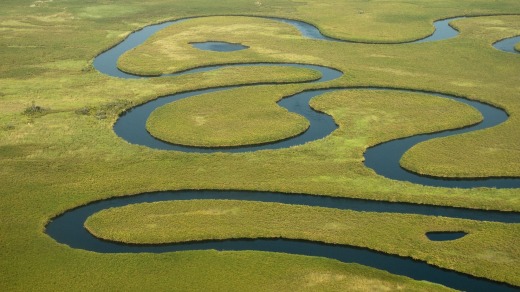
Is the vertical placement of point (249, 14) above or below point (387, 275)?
above

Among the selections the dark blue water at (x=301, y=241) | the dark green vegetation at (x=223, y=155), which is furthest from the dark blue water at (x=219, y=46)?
the dark blue water at (x=301, y=241)

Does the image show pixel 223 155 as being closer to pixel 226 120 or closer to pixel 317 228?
pixel 226 120

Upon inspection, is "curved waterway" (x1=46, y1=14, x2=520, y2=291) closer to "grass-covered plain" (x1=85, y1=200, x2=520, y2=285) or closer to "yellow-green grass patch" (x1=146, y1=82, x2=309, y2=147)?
"grass-covered plain" (x1=85, y1=200, x2=520, y2=285)

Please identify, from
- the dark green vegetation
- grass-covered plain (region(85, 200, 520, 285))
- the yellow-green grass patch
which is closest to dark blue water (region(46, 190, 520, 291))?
grass-covered plain (region(85, 200, 520, 285))

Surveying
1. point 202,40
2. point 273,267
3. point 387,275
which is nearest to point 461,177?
point 387,275

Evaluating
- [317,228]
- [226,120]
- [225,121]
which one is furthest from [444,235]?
[226,120]

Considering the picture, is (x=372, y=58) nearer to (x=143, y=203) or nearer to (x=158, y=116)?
(x=158, y=116)

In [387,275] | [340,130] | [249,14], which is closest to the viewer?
[387,275]
